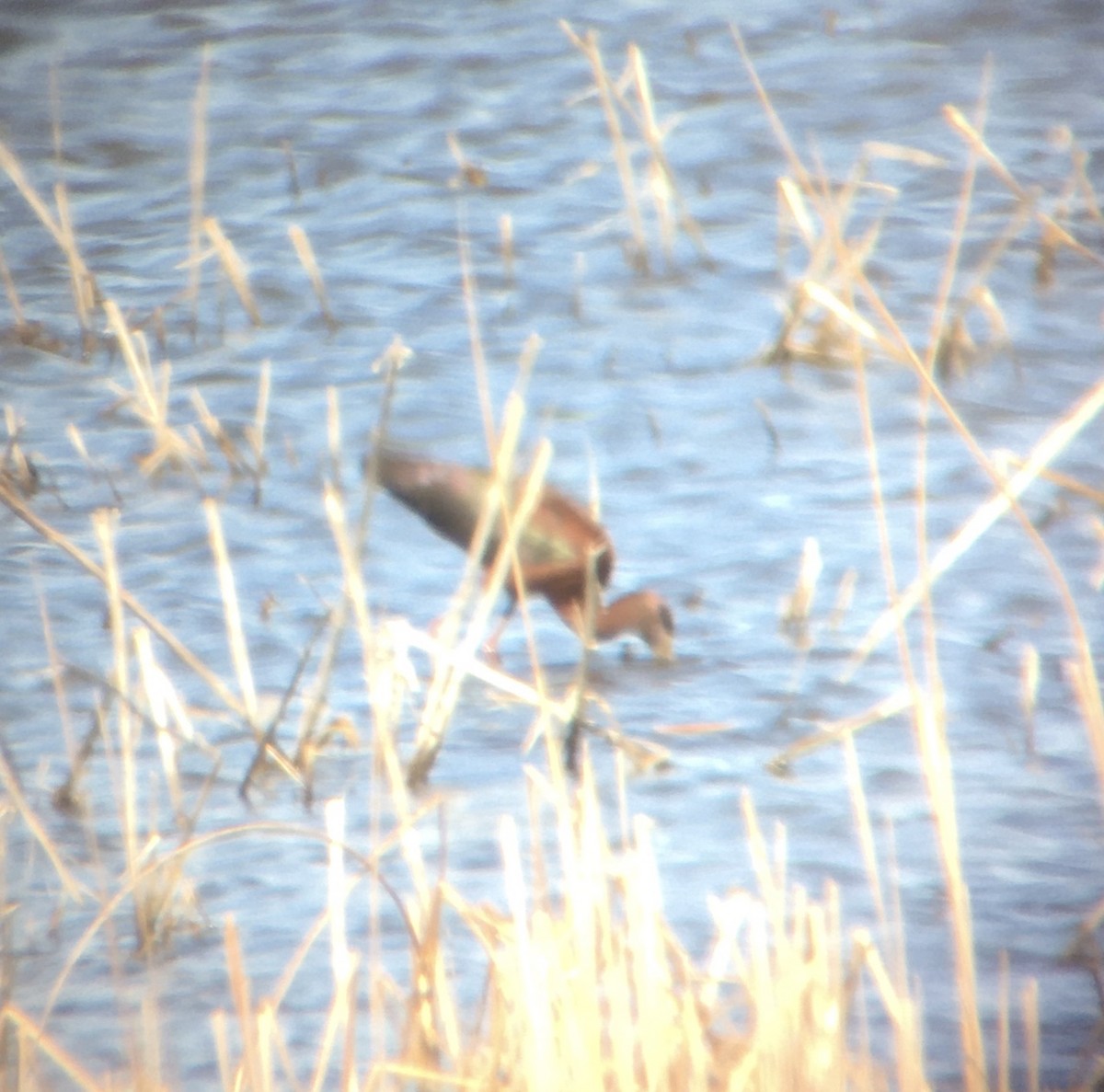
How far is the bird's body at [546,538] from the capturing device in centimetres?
400

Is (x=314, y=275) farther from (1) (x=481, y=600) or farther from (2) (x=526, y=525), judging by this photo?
(1) (x=481, y=600)

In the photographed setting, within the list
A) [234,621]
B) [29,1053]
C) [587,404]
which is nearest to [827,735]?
[234,621]

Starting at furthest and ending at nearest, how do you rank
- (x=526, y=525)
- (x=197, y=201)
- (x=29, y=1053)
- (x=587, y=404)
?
(x=197, y=201), (x=587, y=404), (x=526, y=525), (x=29, y=1053)

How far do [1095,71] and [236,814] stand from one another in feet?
16.7

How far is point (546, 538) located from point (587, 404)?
4.52ft

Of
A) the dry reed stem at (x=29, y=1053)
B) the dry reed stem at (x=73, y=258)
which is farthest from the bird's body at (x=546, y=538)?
the dry reed stem at (x=29, y=1053)

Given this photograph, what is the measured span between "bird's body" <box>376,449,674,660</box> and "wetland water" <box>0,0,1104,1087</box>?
12cm

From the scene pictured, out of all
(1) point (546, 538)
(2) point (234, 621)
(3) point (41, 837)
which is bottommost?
(3) point (41, 837)

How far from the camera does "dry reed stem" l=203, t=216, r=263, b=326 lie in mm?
5496

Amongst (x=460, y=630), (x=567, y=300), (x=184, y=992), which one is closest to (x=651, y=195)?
(x=567, y=300)

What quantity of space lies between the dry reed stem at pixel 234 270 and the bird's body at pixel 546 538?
1.53m

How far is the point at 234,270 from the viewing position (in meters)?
5.73

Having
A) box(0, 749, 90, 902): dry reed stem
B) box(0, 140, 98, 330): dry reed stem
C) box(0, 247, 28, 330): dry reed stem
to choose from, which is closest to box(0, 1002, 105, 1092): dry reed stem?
box(0, 749, 90, 902): dry reed stem

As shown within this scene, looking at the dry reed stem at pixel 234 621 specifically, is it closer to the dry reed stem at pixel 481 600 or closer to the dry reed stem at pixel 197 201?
the dry reed stem at pixel 481 600
